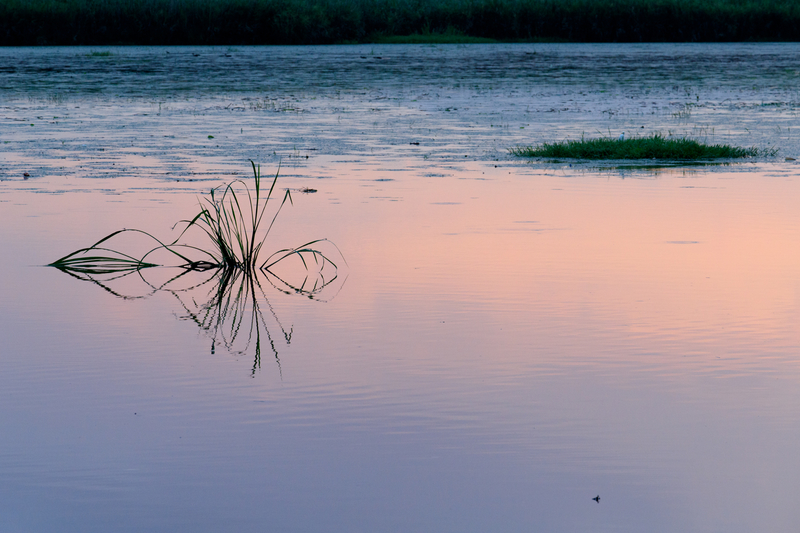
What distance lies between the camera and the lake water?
476 centimetres

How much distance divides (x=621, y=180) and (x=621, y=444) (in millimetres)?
9556

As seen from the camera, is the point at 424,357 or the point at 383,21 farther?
the point at 383,21

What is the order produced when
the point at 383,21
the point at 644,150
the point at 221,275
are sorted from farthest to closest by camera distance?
1. the point at 383,21
2. the point at 644,150
3. the point at 221,275

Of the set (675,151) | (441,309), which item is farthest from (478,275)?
(675,151)

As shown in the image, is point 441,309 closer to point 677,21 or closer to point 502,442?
point 502,442

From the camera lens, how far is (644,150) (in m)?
16.8

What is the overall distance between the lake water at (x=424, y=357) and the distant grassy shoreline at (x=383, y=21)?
4273cm

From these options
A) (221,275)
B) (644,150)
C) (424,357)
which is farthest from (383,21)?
(424,357)

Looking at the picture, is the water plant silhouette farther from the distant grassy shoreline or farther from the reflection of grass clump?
the distant grassy shoreline

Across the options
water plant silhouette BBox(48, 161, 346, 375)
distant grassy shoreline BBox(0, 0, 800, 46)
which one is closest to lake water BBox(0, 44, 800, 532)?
water plant silhouette BBox(48, 161, 346, 375)

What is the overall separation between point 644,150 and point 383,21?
48.5 metres

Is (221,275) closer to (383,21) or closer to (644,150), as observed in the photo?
(644,150)

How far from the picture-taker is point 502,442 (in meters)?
5.33

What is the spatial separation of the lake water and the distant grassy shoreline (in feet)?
140
